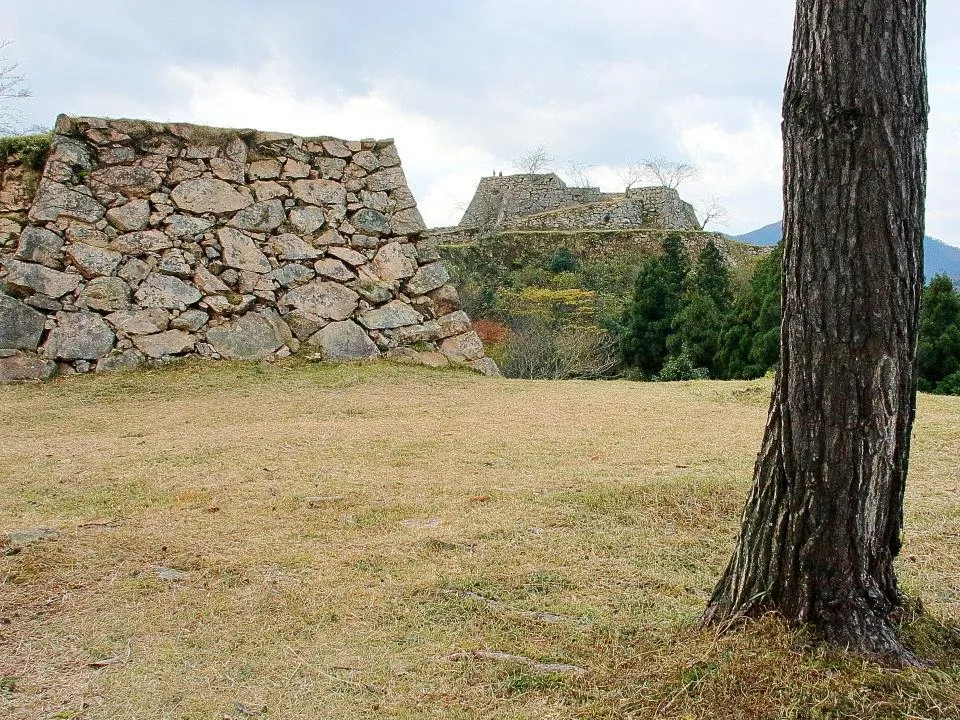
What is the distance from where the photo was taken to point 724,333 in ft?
42.9

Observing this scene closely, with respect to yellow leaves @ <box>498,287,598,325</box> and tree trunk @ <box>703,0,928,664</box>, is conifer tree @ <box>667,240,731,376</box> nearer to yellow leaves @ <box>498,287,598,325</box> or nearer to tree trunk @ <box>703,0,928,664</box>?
yellow leaves @ <box>498,287,598,325</box>

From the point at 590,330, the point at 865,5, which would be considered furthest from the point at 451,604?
the point at 590,330

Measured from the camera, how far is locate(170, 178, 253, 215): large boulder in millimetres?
A: 7066

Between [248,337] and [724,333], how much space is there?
8731 millimetres

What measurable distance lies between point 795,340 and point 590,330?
13486mm

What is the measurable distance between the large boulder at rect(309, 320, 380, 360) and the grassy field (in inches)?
89.8

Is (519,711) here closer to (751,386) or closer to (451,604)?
(451,604)

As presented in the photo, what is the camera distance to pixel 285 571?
2.43 meters

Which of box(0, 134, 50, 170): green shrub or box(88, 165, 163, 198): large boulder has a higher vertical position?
box(0, 134, 50, 170): green shrub

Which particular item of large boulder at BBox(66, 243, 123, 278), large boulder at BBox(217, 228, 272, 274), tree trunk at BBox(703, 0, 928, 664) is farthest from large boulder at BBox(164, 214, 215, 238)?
tree trunk at BBox(703, 0, 928, 664)

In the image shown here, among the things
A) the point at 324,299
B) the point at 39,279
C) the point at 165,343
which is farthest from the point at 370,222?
the point at 39,279

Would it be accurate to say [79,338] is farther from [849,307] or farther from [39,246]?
[849,307]

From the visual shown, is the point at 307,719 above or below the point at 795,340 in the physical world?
below

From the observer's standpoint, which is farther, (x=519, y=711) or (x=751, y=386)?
(x=751, y=386)
